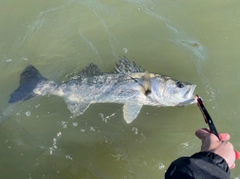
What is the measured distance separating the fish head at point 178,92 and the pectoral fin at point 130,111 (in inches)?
18.7

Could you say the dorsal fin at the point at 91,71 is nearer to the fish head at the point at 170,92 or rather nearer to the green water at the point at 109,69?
the green water at the point at 109,69

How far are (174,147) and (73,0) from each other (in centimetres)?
402

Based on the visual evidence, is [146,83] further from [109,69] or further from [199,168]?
[199,168]

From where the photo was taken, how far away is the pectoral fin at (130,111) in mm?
4574

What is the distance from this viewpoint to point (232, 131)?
4.66 metres

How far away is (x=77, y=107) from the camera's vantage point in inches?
185

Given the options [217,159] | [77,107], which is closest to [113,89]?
[77,107]

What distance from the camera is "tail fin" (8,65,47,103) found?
4613 millimetres

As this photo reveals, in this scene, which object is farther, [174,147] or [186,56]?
Result: [186,56]

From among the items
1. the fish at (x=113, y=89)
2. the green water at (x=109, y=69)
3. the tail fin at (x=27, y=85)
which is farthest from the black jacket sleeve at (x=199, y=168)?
the tail fin at (x=27, y=85)

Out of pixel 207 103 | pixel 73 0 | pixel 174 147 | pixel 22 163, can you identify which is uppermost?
pixel 73 0

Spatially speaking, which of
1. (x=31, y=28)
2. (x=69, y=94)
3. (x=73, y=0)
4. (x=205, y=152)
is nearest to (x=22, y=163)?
(x=69, y=94)

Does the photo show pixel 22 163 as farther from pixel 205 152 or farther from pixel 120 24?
pixel 120 24

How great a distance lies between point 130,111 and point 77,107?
841mm
